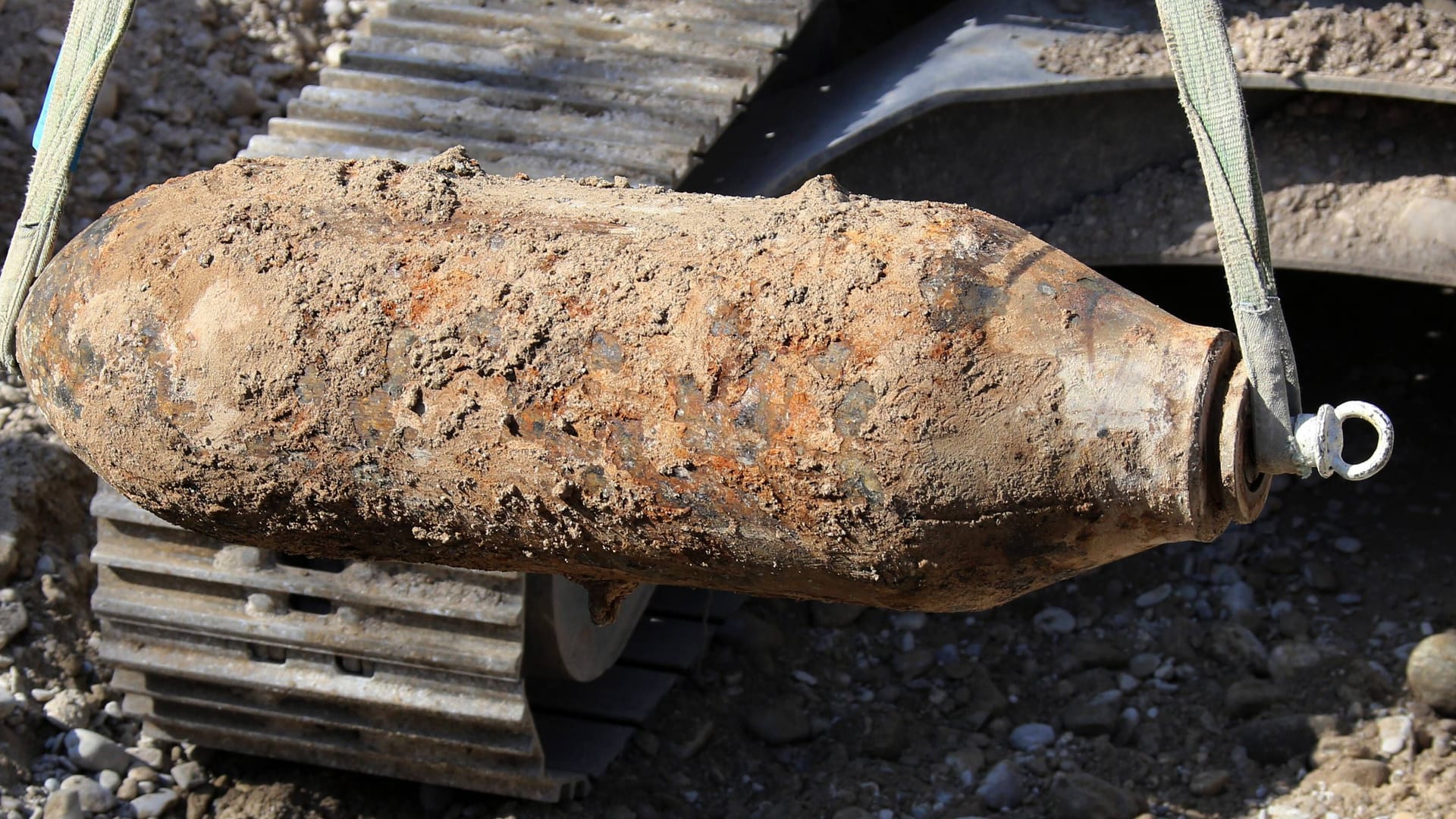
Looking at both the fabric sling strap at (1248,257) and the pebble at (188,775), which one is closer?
the fabric sling strap at (1248,257)

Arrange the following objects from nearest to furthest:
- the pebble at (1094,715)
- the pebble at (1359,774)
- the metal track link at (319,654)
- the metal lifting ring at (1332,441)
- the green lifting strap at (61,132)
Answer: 1. the metal lifting ring at (1332,441)
2. the green lifting strap at (61,132)
3. the metal track link at (319,654)
4. the pebble at (1359,774)
5. the pebble at (1094,715)

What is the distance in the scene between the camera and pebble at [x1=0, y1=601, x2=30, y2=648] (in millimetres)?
3586

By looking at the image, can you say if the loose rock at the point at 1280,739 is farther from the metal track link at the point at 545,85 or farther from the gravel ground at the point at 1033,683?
the metal track link at the point at 545,85

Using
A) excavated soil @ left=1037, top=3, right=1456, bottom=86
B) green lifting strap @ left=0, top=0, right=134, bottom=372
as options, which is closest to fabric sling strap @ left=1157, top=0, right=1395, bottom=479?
green lifting strap @ left=0, top=0, right=134, bottom=372

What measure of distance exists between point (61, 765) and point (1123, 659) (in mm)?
2724

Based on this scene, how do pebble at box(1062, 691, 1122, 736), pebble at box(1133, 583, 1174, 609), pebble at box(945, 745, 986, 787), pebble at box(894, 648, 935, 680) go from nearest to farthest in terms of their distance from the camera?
pebble at box(945, 745, 986, 787), pebble at box(1062, 691, 1122, 736), pebble at box(894, 648, 935, 680), pebble at box(1133, 583, 1174, 609)

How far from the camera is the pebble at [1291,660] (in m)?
3.86

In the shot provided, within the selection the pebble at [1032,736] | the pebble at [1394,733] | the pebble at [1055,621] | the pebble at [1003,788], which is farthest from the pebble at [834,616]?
the pebble at [1394,733]

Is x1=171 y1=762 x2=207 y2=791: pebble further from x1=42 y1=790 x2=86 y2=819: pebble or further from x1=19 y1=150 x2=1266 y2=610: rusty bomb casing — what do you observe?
x1=19 y1=150 x2=1266 y2=610: rusty bomb casing

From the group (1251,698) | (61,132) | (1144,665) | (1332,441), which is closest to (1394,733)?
(1251,698)

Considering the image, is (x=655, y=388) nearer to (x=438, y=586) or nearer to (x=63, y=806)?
(x=438, y=586)

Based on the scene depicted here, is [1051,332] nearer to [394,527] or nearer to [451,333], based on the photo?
[451,333]

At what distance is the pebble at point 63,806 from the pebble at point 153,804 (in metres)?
0.15

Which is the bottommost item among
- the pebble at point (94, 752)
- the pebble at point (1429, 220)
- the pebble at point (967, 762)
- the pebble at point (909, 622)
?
the pebble at point (94, 752)
